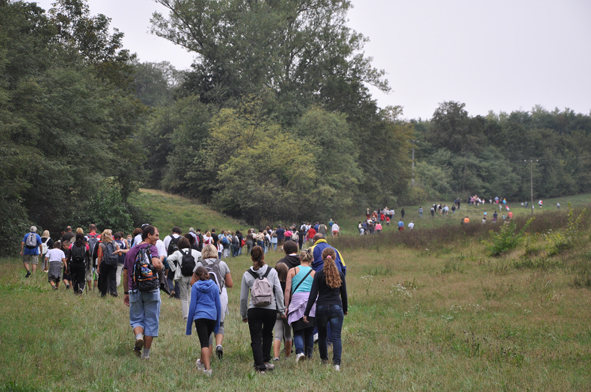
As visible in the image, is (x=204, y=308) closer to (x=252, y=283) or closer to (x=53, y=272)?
(x=252, y=283)

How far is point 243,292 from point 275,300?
476 millimetres

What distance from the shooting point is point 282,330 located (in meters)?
7.74

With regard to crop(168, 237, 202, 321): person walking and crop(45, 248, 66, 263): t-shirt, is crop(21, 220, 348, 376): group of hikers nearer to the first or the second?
crop(168, 237, 202, 321): person walking

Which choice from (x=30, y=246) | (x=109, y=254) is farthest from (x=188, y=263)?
(x=30, y=246)

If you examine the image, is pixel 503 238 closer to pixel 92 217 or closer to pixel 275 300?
pixel 275 300

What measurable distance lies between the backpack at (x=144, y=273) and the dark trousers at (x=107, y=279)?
5.63m

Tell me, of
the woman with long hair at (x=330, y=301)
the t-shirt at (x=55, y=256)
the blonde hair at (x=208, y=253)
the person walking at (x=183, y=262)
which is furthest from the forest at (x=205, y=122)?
the woman with long hair at (x=330, y=301)

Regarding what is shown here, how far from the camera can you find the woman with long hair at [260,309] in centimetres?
701

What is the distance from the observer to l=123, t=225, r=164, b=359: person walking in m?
7.12

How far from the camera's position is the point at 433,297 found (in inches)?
525

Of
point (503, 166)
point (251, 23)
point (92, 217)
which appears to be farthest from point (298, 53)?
point (503, 166)

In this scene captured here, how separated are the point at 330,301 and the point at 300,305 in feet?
2.14

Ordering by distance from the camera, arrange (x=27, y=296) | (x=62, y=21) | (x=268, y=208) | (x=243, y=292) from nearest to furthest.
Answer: (x=243, y=292) < (x=27, y=296) < (x=62, y=21) < (x=268, y=208)

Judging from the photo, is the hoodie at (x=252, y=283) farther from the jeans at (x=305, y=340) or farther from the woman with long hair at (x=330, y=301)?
the jeans at (x=305, y=340)
